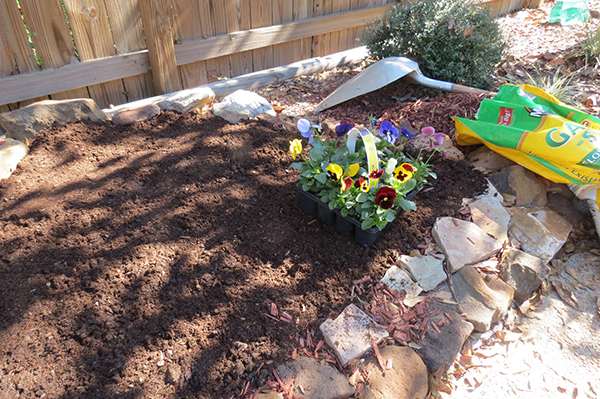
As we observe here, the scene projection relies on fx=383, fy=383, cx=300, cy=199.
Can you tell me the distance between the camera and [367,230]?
203 cm

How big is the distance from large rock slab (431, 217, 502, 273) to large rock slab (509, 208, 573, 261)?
0.22m

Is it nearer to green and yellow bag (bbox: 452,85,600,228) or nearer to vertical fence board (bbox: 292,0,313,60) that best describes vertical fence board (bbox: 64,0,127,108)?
vertical fence board (bbox: 292,0,313,60)

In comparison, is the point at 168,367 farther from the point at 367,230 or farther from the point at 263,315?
the point at 367,230

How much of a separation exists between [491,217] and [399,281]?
835 millimetres

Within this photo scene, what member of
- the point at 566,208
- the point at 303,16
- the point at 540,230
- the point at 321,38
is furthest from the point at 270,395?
the point at 321,38

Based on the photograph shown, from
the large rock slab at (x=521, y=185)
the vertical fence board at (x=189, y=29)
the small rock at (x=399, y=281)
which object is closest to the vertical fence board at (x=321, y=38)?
the vertical fence board at (x=189, y=29)

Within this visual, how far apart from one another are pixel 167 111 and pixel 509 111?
2622mm

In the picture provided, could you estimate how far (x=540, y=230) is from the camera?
2375 millimetres

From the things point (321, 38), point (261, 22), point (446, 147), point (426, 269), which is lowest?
point (426, 269)

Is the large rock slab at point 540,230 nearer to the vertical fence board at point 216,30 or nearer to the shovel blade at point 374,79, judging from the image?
the shovel blade at point 374,79

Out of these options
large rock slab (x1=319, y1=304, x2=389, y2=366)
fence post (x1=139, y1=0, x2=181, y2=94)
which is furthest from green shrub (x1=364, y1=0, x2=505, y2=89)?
large rock slab (x1=319, y1=304, x2=389, y2=366)

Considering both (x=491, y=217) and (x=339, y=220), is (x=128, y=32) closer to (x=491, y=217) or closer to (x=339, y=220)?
(x=339, y=220)

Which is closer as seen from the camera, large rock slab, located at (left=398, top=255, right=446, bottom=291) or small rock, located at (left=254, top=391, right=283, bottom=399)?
small rock, located at (left=254, top=391, right=283, bottom=399)

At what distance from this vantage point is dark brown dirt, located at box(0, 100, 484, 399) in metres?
1.57
